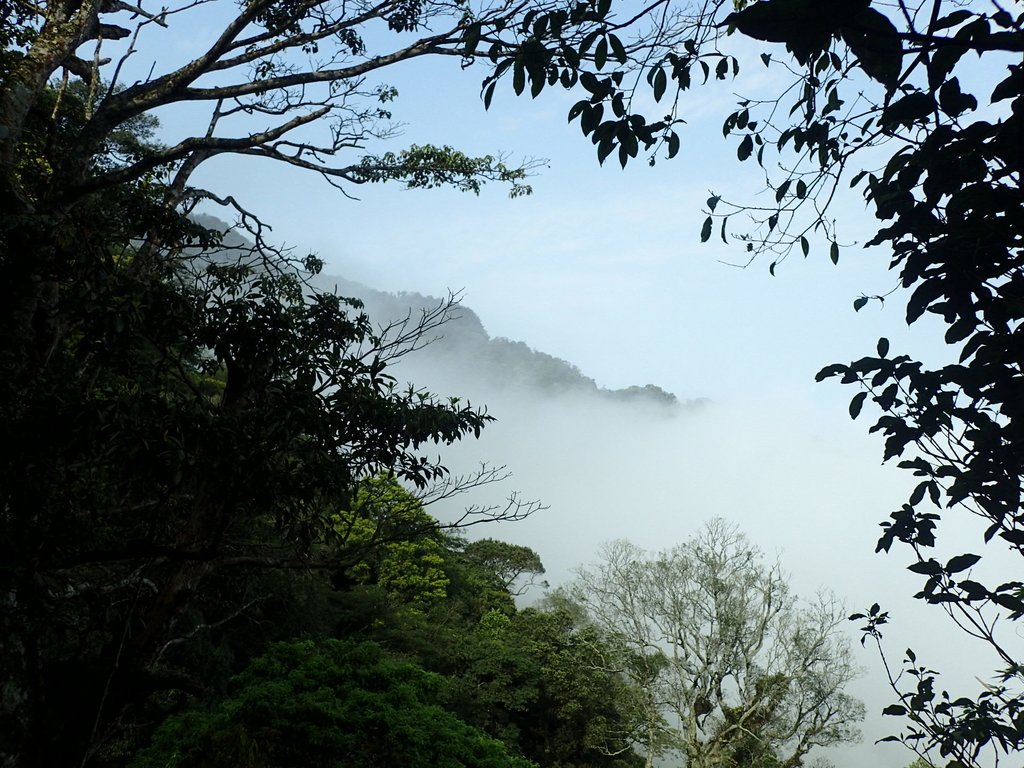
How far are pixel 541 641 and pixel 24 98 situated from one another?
13982 millimetres

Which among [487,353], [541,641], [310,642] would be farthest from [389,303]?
[310,642]

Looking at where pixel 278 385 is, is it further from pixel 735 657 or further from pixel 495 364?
pixel 495 364

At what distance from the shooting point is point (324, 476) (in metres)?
3.47

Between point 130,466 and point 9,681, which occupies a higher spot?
point 130,466

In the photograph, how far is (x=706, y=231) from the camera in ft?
5.90

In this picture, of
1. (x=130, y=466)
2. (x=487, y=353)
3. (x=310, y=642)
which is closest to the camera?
(x=130, y=466)

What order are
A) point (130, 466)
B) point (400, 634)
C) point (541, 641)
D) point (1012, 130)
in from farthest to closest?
point (541, 641) → point (400, 634) → point (130, 466) → point (1012, 130)

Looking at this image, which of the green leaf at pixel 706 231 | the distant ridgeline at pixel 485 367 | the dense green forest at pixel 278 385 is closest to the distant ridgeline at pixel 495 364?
the distant ridgeline at pixel 485 367

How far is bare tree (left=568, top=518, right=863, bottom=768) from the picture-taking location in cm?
1284

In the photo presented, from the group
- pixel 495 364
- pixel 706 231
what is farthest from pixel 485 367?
pixel 706 231

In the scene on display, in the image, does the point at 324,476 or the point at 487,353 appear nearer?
the point at 324,476

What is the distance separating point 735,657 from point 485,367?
80624 millimetres

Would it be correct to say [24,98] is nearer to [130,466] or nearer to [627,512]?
[130,466]

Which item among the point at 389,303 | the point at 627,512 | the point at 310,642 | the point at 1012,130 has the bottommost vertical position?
the point at 310,642
